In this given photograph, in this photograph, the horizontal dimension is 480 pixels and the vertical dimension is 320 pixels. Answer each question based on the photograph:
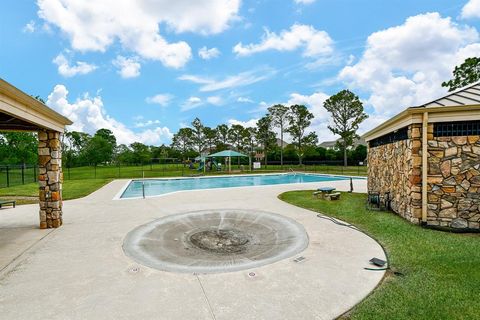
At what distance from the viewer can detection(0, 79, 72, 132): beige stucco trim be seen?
422 cm

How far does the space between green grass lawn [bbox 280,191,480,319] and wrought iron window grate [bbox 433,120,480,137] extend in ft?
7.76

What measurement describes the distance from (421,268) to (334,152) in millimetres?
37761

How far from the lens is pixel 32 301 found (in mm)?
3119

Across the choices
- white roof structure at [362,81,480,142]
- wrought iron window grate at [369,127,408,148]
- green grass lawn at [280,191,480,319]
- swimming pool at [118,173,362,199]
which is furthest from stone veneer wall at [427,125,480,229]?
swimming pool at [118,173,362,199]

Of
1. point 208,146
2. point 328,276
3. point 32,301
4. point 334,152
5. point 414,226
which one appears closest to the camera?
point 32,301

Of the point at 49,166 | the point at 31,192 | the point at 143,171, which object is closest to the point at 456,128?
the point at 49,166

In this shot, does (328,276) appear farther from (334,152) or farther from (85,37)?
(334,152)

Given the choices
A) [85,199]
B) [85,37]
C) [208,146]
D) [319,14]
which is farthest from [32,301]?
[208,146]

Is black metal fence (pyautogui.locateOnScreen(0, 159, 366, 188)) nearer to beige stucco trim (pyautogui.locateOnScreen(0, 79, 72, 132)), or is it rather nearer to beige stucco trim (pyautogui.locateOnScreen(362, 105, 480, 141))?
beige stucco trim (pyautogui.locateOnScreen(0, 79, 72, 132))

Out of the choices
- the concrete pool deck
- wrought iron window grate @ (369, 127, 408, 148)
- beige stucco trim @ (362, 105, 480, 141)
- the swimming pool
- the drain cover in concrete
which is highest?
beige stucco trim @ (362, 105, 480, 141)

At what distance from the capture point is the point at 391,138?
8.23 metres

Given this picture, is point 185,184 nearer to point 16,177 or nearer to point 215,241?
point 215,241

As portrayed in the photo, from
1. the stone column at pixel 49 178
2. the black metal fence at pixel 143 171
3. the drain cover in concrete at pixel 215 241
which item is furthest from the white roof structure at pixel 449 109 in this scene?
the black metal fence at pixel 143 171

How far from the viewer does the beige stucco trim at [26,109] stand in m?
4.22
